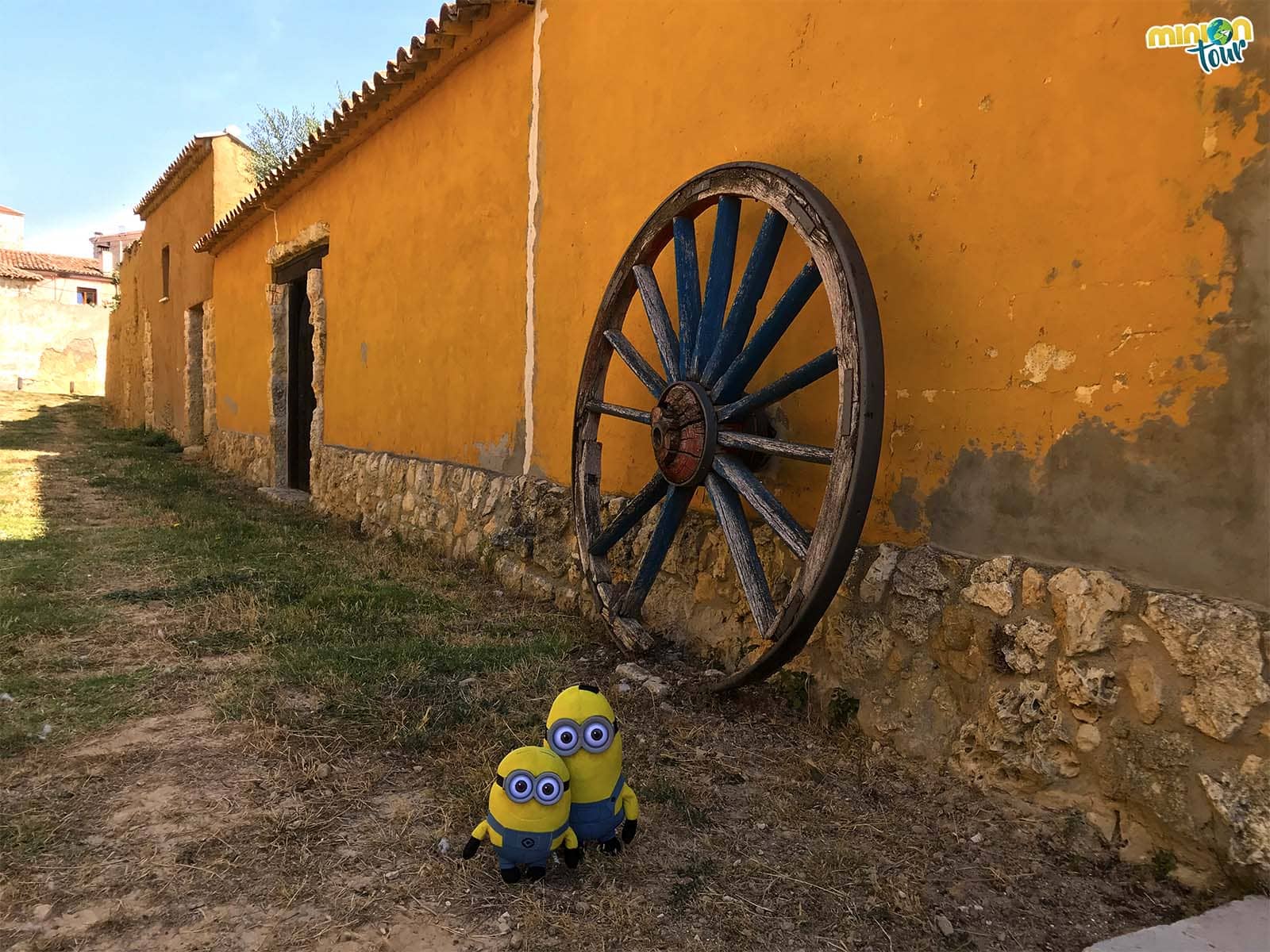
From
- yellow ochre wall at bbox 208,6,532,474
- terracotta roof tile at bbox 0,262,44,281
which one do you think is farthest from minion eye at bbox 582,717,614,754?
terracotta roof tile at bbox 0,262,44,281

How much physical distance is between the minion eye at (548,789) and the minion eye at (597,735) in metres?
0.11

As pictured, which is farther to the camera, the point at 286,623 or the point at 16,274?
the point at 16,274

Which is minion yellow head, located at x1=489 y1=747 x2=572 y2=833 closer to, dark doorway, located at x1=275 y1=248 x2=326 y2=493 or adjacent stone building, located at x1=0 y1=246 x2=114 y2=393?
dark doorway, located at x1=275 y1=248 x2=326 y2=493

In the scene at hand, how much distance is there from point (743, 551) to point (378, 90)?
5055 millimetres

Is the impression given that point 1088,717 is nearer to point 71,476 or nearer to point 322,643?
point 322,643

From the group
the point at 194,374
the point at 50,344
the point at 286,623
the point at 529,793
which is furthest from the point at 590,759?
the point at 50,344

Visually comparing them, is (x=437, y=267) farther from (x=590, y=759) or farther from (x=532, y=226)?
(x=590, y=759)

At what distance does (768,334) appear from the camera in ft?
8.83

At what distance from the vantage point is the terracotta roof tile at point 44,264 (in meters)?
27.9

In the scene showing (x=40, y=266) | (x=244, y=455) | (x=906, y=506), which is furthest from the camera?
(x=40, y=266)

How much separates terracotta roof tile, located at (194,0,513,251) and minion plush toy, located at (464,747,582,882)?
437 centimetres

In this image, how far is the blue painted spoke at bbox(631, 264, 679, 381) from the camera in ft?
10.3

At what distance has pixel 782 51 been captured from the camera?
3.00 meters

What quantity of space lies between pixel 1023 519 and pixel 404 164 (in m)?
5.53
